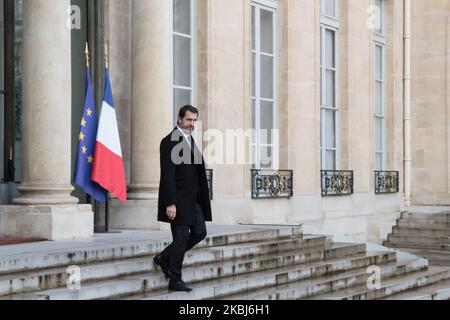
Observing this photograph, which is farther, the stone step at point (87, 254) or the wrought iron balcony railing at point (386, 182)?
the wrought iron balcony railing at point (386, 182)

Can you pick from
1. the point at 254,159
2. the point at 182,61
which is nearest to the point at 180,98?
the point at 182,61

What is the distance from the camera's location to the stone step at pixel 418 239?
19.4 m

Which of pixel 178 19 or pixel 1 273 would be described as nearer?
pixel 1 273

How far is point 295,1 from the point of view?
1631cm

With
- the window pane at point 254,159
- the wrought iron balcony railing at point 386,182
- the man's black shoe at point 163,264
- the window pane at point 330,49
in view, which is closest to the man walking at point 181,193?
the man's black shoe at point 163,264

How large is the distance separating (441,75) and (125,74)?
10.3 metres

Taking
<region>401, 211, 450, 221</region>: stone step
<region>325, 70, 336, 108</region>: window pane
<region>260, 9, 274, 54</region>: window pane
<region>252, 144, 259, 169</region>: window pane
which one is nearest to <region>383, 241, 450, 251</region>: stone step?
<region>401, 211, 450, 221</region>: stone step

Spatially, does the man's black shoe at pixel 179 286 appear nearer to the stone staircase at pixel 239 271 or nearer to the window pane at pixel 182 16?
the stone staircase at pixel 239 271

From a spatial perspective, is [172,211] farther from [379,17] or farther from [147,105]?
[379,17]

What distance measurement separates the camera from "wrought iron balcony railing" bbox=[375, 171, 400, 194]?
64.6 feet

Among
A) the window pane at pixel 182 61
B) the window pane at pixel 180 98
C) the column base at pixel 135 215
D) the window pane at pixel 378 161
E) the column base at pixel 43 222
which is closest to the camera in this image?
the column base at pixel 43 222

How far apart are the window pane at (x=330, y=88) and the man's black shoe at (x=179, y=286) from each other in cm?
993
